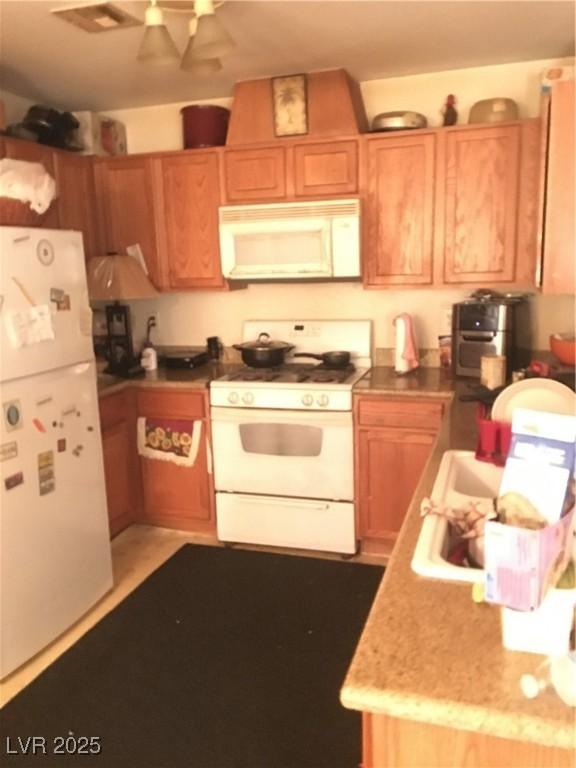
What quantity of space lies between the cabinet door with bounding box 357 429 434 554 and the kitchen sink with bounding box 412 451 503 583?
1104mm

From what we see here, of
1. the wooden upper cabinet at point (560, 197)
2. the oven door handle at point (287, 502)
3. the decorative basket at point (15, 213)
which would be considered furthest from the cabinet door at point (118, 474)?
the wooden upper cabinet at point (560, 197)

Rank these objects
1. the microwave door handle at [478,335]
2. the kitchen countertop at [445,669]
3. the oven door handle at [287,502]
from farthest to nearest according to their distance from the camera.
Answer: the oven door handle at [287,502], the microwave door handle at [478,335], the kitchen countertop at [445,669]

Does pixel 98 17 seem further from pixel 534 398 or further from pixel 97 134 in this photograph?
pixel 534 398

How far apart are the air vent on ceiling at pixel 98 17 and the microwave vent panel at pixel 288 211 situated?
1038 mm

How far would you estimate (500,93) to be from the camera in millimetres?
3133

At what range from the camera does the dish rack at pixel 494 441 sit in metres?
1.80

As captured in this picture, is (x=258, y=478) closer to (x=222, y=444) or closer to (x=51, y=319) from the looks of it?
(x=222, y=444)

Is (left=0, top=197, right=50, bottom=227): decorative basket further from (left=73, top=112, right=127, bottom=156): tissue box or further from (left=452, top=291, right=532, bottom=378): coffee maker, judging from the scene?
(left=452, top=291, right=532, bottom=378): coffee maker

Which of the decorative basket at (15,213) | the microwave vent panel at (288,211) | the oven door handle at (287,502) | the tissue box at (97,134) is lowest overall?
the oven door handle at (287,502)

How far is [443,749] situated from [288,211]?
268cm

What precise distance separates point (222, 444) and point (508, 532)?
2.49 meters

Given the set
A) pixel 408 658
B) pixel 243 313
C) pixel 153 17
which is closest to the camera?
pixel 408 658

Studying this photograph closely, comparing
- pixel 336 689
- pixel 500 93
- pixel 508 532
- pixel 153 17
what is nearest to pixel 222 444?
pixel 336 689

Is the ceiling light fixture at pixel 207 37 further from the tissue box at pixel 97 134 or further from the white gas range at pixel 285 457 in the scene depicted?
the tissue box at pixel 97 134
